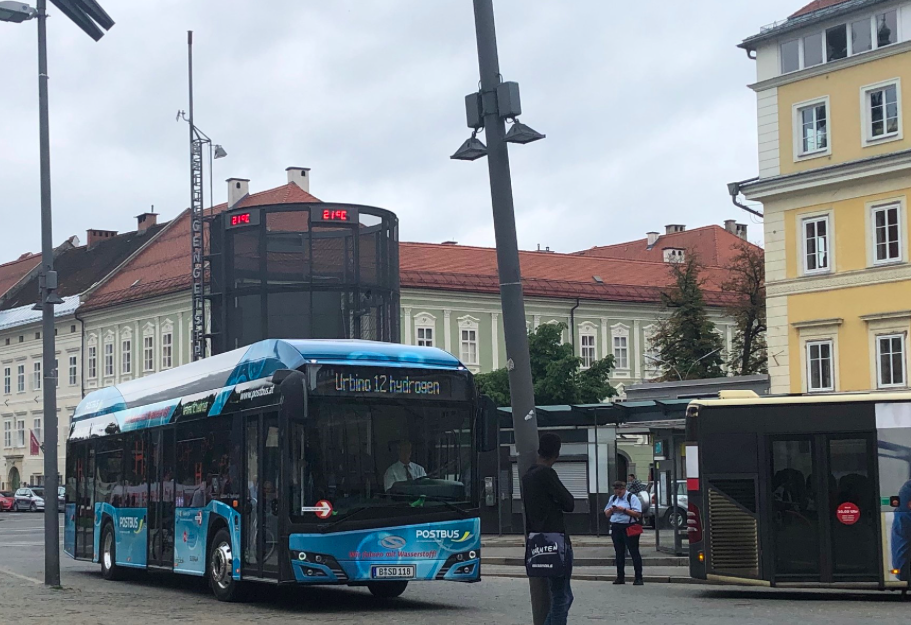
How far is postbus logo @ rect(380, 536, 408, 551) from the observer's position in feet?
56.6

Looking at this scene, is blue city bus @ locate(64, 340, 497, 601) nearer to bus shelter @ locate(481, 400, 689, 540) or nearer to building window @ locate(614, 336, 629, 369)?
bus shelter @ locate(481, 400, 689, 540)

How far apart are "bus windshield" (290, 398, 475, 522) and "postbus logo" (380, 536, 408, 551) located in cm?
39

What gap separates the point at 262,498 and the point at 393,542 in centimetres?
168

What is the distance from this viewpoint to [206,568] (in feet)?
64.5

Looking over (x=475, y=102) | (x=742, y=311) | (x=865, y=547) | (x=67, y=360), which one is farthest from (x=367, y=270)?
(x=67, y=360)

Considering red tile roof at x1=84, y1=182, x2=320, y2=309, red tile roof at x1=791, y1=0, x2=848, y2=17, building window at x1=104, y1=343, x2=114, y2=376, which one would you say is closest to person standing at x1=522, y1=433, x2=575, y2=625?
red tile roof at x1=791, y1=0, x2=848, y2=17

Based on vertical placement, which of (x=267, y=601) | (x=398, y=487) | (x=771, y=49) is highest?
(x=771, y=49)

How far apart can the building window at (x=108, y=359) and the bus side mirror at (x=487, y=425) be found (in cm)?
6935

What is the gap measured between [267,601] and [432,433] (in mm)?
3470

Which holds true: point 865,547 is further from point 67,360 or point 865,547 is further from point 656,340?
point 67,360

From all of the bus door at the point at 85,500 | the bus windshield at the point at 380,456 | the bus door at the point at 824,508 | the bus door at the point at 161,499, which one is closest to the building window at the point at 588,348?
the bus door at the point at 85,500

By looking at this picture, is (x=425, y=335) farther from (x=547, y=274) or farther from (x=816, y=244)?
(x=816, y=244)

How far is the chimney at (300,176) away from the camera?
85.6m

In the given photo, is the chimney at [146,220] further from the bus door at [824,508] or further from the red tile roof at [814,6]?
the bus door at [824,508]
